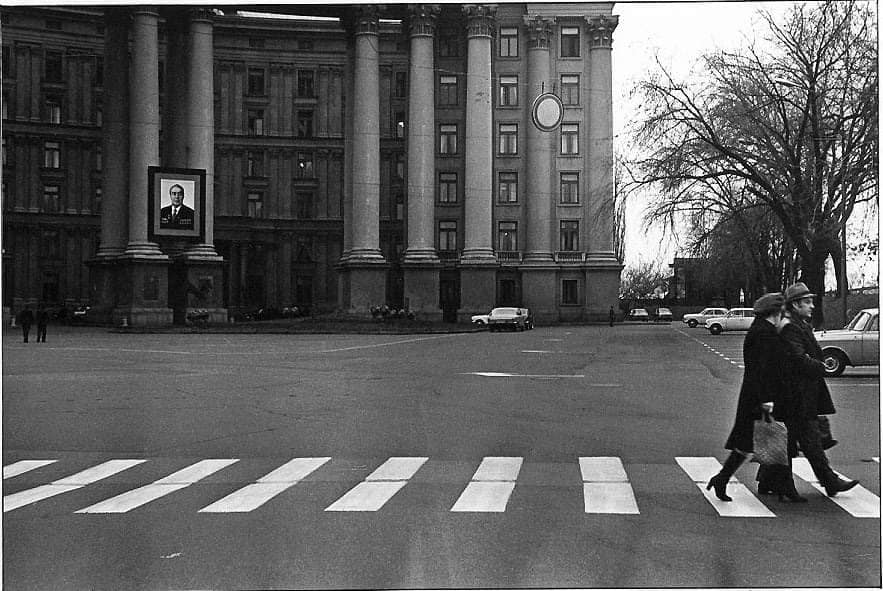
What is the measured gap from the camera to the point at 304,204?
575 inches

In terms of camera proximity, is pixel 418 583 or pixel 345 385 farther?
pixel 345 385

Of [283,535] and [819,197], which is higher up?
[819,197]

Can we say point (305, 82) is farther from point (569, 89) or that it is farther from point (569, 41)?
point (569, 41)

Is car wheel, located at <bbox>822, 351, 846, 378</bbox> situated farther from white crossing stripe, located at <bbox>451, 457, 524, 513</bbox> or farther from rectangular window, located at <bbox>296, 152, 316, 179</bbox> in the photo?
rectangular window, located at <bbox>296, 152, 316, 179</bbox>

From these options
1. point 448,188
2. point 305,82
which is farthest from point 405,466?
point 305,82

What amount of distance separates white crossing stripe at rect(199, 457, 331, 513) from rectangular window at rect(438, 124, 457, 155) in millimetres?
4177

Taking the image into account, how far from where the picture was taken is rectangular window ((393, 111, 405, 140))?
13.6 m

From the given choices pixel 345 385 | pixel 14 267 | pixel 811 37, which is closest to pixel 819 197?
pixel 811 37

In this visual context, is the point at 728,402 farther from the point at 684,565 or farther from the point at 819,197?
the point at 684,565

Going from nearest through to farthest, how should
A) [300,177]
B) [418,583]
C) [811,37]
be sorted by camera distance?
1. [418,583]
2. [811,37]
3. [300,177]

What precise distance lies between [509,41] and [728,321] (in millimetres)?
4622

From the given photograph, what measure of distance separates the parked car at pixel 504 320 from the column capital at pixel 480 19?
318 centimetres

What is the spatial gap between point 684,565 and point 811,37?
672 centimetres

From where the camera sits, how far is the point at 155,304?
48.7 feet
